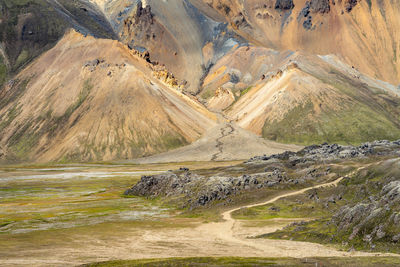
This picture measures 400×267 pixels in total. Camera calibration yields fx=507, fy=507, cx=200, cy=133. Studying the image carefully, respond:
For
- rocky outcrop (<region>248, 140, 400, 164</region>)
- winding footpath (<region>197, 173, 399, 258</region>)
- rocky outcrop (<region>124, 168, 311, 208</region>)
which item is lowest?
winding footpath (<region>197, 173, 399, 258</region>)

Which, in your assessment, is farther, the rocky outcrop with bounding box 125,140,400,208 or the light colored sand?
the rocky outcrop with bounding box 125,140,400,208

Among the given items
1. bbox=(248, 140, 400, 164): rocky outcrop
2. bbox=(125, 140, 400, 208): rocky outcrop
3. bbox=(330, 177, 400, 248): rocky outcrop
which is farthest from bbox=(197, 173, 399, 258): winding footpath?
bbox=(248, 140, 400, 164): rocky outcrop

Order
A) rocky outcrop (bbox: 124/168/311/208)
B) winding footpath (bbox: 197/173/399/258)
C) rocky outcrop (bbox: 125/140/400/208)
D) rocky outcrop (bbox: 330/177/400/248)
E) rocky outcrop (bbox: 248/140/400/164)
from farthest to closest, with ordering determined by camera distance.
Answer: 1. rocky outcrop (bbox: 248/140/400/164)
2. rocky outcrop (bbox: 125/140/400/208)
3. rocky outcrop (bbox: 124/168/311/208)
4. rocky outcrop (bbox: 330/177/400/248)
5. winding footpath (bbox: 197/173/399/258)

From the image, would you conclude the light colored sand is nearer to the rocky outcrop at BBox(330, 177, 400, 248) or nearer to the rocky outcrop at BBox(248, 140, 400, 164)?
the rocky outcrop at BBox(330, 177, 400, 248)

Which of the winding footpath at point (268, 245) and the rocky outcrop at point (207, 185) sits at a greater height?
the rocky outcrop at point (207, 185)

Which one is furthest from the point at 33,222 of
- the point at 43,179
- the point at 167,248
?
the point at 43,179

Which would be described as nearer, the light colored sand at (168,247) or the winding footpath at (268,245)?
the winding footpath at (268,245)

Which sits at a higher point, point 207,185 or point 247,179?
point 247,179

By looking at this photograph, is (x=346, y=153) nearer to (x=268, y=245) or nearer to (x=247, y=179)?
(x=247, y=179)

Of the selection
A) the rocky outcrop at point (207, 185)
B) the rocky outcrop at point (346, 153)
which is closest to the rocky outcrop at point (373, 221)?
the rocky outcrop at point (207, 185)

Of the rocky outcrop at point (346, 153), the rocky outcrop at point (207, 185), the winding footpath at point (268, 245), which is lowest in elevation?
the winding footpath at point (268, 245)

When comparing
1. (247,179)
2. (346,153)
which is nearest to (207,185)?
(247,179)

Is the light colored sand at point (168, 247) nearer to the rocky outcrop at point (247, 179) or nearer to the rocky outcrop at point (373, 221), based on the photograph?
the rocky outcrop at point (373, 221)

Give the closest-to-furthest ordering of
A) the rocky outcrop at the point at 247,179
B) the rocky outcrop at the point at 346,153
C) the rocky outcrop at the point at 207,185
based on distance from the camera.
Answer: the rocky outcrop at the point at 207,185 → the rocky outcrop at the point at 247,179 → the rocky outcrop at the point at 346,153
